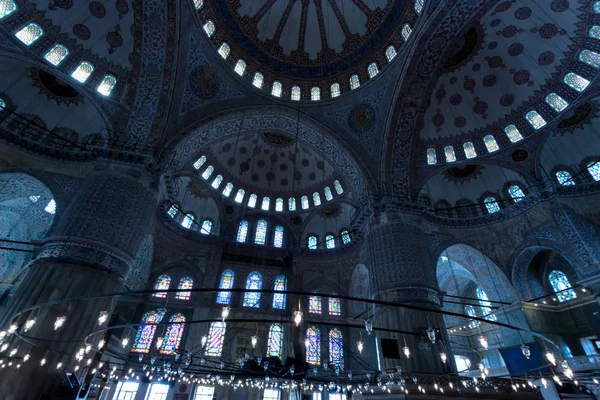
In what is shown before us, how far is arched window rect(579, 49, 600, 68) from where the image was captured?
11.6 meters

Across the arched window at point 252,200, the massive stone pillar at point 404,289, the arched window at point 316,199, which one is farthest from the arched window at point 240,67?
the massive stone pillar at point 404,289

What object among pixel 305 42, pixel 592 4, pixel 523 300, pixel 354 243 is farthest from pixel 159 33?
pixel 523 300

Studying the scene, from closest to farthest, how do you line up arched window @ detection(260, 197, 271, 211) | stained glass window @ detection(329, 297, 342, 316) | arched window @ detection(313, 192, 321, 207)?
stained glass window @ detection(329, 297, 342, 316) < arched window @ detection(313, 192, 321, 207) < arched window @ detection(260, 197, 271, 211)

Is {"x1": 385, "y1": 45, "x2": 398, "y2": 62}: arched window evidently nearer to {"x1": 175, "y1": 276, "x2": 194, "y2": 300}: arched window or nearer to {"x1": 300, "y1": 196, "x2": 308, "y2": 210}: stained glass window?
{"x1": 300, "y1": 196, "x2": 308, "y2": 210}: stained glass window

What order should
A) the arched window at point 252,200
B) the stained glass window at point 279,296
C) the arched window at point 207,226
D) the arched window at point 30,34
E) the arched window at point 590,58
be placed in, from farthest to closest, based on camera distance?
the arched window at point 252,200
the arched window at point 207,226
the stained glass window at point 279,296
the arched window at point 590,58
the arched window at point 30,34

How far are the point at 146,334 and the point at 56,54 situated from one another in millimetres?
12254

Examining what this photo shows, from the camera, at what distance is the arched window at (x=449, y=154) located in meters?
14.5

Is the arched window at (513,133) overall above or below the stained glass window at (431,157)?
above

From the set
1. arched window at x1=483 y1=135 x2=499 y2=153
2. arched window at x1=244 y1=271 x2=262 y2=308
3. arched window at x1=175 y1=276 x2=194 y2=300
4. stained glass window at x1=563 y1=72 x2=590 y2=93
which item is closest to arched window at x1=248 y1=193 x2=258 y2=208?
arched window at x1=244 y1=271 x2=262 y2=308

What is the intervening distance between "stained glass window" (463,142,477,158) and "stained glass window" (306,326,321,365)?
1196 centimetres

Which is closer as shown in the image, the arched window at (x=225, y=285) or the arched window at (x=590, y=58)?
the arched window at (x=590, y=58)

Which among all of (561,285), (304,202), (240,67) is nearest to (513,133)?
(561,285)

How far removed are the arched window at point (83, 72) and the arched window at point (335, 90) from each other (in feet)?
34.0

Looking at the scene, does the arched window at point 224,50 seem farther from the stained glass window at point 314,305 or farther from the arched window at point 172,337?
the stained glass window at point 314,305
